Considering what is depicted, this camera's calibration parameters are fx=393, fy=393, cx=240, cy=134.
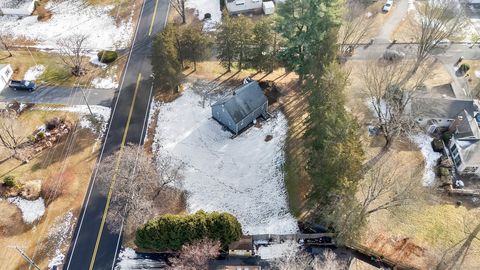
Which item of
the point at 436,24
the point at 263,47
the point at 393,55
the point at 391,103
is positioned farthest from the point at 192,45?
the point at 436,24

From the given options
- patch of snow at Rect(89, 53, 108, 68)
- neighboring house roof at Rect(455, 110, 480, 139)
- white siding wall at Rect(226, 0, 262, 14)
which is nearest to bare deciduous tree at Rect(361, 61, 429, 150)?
neighboring house roof at Rect(455, 110, 480, 139)

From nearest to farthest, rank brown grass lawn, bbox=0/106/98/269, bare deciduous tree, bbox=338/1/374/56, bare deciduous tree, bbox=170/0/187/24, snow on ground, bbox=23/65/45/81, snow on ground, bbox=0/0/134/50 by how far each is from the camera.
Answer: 1. brown grass lawn, bbox=0/106/98/269
2. bare deciduous tree, bbox=338/1/374/56
3. snow on ground, bbox=23/65/45/81
4. snow on ground, bbox=0/0/134/50
5. bare deciduous tree, bbox=170/0/187/24

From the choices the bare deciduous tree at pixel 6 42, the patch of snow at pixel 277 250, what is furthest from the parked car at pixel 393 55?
the bare deciduous tree at pixel 6 42

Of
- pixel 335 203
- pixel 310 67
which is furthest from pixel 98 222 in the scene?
pixel 310 67

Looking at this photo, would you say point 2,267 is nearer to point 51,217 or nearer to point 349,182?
point 51,217

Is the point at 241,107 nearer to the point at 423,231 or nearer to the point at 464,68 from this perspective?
the point at 423,231

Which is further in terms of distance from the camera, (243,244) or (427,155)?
(427,155)

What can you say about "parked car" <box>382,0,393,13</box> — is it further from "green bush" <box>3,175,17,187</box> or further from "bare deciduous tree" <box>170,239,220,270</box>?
"green bush" <box>3,175,17,187</box>
